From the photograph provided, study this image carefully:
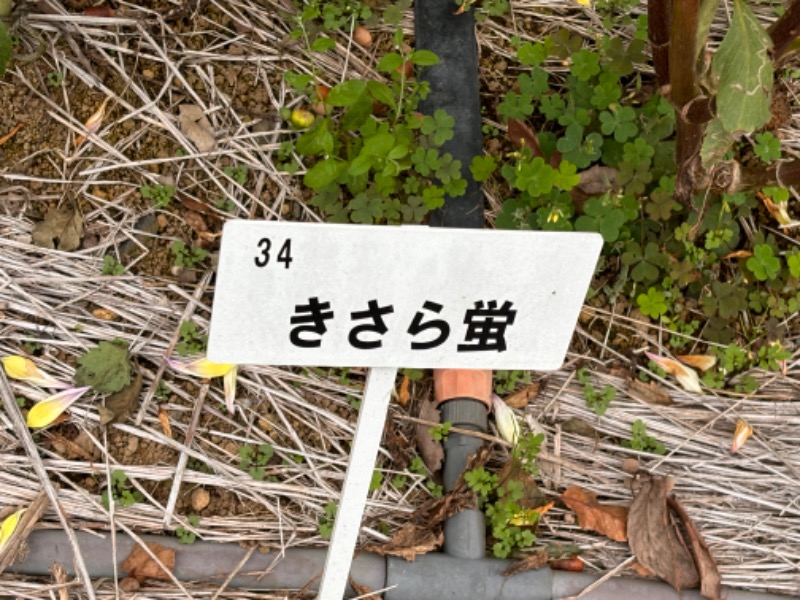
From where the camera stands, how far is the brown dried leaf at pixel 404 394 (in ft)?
7.13

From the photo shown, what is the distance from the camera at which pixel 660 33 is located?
6.51 ft

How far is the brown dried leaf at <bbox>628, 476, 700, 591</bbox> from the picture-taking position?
2094 mm

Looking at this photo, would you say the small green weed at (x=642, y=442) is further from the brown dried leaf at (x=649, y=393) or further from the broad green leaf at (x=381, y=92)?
the broad green leaf at (x=381, y=92)

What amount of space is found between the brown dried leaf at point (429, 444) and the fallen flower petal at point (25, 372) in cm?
87

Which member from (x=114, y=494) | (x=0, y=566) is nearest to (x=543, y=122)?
(x=114, y=494)

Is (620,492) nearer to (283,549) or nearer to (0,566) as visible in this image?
(283,549)

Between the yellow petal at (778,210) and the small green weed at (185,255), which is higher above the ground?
the yellow petal at (778,210)

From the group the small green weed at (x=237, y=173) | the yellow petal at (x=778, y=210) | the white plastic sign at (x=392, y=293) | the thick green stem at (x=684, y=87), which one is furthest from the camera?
the yellow petal at (x=778, y=210)

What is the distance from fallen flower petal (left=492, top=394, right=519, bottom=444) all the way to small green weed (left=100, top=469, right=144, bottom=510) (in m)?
0.88

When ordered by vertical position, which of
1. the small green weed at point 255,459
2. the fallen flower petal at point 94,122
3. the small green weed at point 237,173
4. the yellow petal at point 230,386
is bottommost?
the small green weed at point 255,459

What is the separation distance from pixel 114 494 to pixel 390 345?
89cm

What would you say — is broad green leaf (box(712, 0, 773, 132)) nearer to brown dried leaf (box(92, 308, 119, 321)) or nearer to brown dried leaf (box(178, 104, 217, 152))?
brown dried leaf (box(178, 104, 217, 152))

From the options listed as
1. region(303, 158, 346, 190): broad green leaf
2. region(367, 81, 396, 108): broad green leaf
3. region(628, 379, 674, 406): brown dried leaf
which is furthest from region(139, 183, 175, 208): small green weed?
region(628, 379, 674, 406): brown dried leaf

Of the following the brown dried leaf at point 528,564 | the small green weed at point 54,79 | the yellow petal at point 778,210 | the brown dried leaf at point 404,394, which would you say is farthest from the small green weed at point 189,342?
the yellow petal at point 778,210
